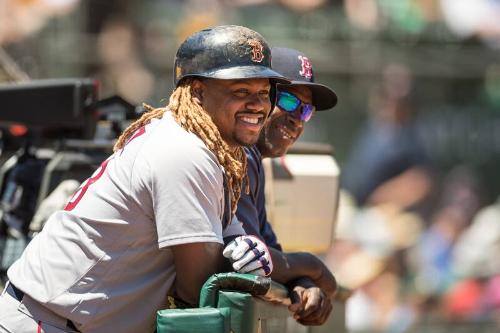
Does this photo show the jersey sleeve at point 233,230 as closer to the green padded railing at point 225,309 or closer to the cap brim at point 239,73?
the green padded railing at point 225,309

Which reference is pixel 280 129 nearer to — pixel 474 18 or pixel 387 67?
pixel 387 67

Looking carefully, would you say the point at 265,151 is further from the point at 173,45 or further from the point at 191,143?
the point at 173,45

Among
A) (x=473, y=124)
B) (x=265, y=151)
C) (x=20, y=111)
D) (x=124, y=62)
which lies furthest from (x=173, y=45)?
(x=265, y=151)

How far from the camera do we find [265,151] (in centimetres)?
502

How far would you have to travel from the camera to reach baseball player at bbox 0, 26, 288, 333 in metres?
3.64

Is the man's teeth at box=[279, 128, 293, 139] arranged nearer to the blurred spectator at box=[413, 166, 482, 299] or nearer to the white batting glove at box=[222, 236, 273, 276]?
the white batting glove at box=[222, 236, 273, 276]

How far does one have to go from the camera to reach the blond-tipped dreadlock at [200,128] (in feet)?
12.5

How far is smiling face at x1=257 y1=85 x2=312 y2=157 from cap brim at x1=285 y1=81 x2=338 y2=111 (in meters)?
0.03

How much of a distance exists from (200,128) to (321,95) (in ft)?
4.32

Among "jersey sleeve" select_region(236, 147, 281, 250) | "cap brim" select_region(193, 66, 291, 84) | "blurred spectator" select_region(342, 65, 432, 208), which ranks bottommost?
"blurred spectator" select_region(342, 65, 432, 208)

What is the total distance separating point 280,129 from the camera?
504cm

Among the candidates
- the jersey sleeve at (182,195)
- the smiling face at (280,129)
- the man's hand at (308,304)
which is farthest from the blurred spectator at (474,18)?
the jersey sleeve at (182,195)

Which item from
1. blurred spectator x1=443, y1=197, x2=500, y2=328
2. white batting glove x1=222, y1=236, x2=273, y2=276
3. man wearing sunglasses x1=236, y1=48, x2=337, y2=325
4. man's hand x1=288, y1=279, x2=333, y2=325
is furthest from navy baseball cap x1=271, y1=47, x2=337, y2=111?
blurred spectator x1=443, y1=197, x2=500, y2=328

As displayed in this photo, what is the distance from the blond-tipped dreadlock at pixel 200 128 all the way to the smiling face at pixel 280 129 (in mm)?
1016
